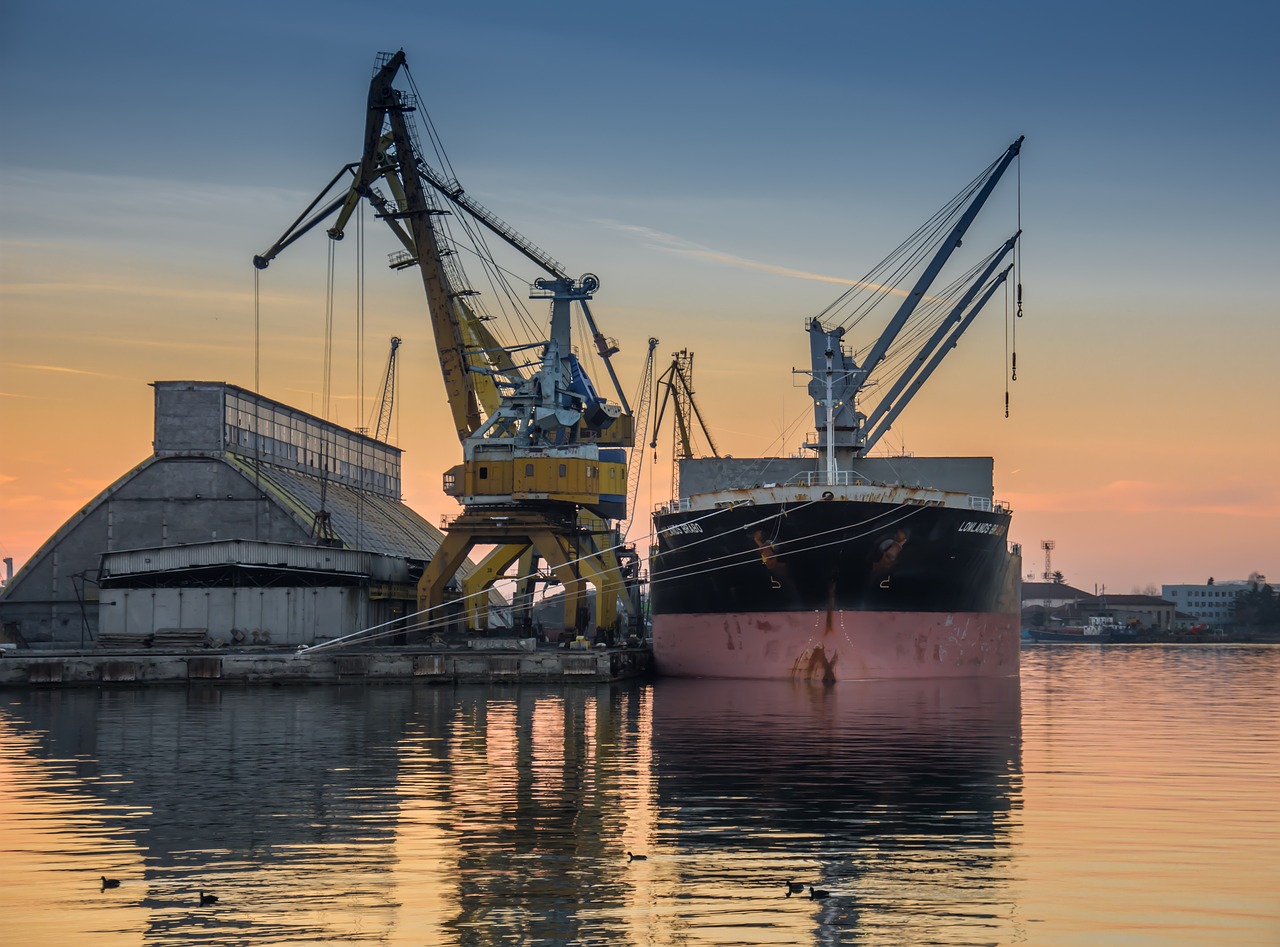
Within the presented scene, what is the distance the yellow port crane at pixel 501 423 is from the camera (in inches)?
2869

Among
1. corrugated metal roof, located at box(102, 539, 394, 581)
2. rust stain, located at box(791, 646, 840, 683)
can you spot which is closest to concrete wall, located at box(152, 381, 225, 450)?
corrugated metal roof, located at box(102, 539, 394, 581)

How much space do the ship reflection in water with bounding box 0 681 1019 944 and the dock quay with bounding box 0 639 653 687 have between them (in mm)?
18114

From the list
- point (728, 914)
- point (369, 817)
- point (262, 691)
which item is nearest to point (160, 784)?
point (369, 817)

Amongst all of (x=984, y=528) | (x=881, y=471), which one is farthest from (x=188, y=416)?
(x=984, y=528)

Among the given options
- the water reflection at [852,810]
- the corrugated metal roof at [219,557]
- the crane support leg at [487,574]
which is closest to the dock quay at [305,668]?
the corrugated metal roof at [219,557]

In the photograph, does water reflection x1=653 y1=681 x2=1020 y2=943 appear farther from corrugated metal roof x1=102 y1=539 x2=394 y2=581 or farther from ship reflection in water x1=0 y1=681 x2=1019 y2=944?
corrugated metal roof x1=102 y1=539 x2=394 y2=581

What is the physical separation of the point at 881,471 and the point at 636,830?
59408 mm

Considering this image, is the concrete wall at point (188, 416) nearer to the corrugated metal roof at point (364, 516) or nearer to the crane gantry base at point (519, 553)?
the corrugated metal roof at point (364, 516)

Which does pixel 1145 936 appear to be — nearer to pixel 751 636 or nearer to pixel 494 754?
pixel 494 754

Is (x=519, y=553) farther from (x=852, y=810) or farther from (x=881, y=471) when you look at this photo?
(x=852, y=810)

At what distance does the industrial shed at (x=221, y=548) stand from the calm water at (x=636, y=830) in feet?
89.4

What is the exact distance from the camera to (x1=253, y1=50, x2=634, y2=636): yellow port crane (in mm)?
72875

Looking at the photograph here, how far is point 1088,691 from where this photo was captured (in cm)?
6600

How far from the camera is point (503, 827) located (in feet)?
73.3
